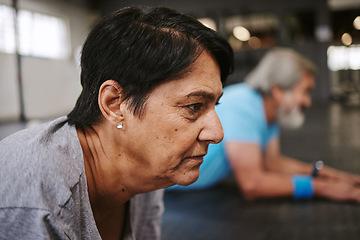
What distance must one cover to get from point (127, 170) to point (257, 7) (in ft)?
36.5

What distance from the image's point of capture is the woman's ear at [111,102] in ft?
2.25

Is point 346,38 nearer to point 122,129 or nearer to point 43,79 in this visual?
point 43,79

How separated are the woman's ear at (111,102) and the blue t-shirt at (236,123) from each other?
4.10 feet

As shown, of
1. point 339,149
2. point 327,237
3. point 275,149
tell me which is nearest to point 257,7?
point 339,149

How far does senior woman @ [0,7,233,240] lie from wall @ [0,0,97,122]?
21.0ft

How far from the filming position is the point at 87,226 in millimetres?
668

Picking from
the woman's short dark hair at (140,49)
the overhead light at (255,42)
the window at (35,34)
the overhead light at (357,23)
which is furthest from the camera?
the overhead light at (357,23)

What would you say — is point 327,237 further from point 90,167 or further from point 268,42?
point 268,42

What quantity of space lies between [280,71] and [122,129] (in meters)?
1.51

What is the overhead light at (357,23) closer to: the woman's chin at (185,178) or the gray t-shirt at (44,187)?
the woman's chin at (185,178)

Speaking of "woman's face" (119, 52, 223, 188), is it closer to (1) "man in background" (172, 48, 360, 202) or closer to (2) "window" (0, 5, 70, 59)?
(1) "man in background" (172, 48, 360, 202)

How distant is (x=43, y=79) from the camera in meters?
8.80

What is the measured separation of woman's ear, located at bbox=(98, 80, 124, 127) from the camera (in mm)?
687

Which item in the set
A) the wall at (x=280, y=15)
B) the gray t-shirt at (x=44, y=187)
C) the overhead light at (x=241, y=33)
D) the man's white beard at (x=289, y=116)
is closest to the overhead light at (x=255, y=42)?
the overhead light at (x=241, y=33)
